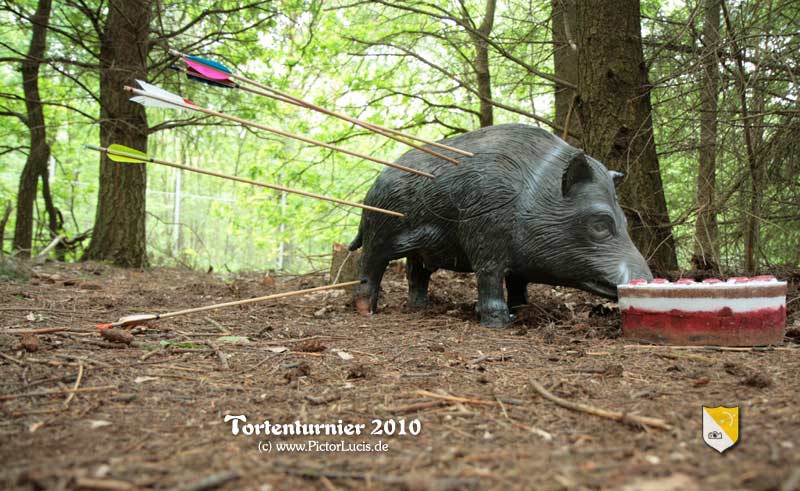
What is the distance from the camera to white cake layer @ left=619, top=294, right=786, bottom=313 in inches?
117

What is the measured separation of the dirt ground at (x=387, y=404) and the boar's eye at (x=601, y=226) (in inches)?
24.7

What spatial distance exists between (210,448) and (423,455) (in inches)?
26.9

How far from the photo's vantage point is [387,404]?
7.28 ft

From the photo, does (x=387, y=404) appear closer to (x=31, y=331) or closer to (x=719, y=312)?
(x=719, y=312)

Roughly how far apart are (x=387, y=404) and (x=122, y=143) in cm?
662

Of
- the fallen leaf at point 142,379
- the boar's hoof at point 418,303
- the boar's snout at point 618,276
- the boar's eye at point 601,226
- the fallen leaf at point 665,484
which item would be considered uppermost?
the boar's eye at point 601,226

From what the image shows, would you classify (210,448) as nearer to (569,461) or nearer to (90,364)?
(569,461)

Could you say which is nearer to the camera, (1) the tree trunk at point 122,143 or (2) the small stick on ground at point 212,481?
(2) the small stick on ground at point 212,481

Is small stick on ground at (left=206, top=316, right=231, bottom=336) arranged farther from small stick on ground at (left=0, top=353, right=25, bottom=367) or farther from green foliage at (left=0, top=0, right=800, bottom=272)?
green foliage at (left=0, top=0, right=800, bottom=272)

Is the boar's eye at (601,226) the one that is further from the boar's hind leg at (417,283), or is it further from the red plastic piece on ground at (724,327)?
the boar's hind leg at (417,283)

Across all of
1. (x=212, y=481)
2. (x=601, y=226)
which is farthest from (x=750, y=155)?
(x=212, y=481)

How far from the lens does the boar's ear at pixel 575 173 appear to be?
3.92m

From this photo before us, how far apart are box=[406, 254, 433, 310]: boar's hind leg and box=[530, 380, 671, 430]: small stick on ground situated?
273 cm

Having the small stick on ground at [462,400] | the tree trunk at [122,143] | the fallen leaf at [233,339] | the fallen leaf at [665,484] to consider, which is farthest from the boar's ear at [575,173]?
the tree trunk at [122,143]
